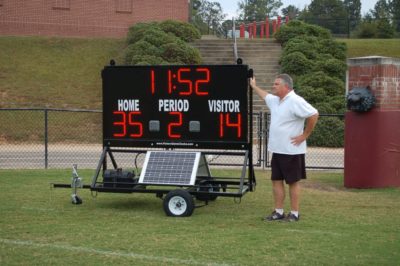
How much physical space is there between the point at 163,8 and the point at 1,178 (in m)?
24.5

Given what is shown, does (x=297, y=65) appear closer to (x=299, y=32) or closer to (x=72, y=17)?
(x=299, y=32)

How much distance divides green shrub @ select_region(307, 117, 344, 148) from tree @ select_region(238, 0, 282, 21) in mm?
60513

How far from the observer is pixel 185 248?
7.47 m

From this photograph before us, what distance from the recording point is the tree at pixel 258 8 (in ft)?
276

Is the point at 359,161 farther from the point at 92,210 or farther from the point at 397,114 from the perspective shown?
the point at 92,210

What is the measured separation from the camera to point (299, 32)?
3116 centimetres

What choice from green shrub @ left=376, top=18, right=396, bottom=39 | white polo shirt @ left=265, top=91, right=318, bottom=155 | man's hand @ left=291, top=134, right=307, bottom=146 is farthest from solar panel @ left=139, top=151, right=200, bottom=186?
green shrub @ left=376, top=18, right=396, bottom=39

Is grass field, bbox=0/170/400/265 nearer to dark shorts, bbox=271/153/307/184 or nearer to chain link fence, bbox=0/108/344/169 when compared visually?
dark shorts, bbox=271/153/307/184

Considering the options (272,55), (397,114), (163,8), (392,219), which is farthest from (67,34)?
(392,219)

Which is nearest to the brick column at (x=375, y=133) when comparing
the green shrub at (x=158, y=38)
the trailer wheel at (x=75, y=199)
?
the trailer wheel at (x=75, y=199)

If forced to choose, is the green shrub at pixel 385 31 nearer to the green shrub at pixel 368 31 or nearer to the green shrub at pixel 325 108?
the green shrub at pixel 368 31

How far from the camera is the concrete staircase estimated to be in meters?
28.4

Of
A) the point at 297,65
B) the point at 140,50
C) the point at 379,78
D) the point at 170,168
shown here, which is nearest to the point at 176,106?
the point at 170,168

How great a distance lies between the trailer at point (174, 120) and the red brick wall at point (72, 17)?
81.6ft
